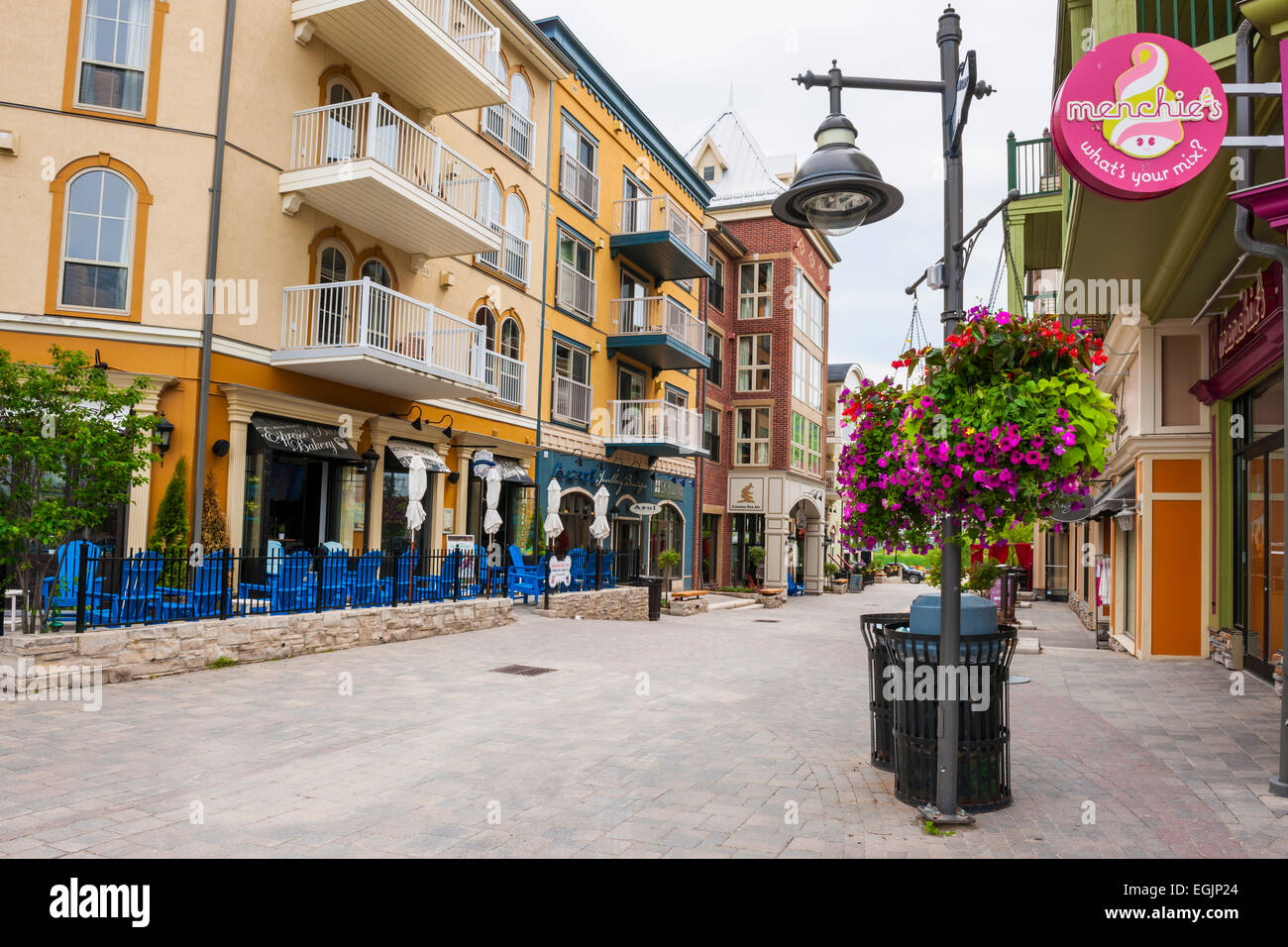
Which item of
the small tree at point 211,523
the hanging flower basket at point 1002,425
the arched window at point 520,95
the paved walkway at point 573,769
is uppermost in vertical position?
the arched window at point 520,95

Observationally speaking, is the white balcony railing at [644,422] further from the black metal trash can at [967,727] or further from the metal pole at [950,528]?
the black metal trash can at [967,727]

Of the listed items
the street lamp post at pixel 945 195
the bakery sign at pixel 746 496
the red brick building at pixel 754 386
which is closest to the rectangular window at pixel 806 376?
Result: the red brick building at pixel 754 386

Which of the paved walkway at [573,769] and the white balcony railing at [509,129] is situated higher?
the white balcony railing at [509,129]

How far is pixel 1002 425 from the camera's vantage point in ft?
15.1

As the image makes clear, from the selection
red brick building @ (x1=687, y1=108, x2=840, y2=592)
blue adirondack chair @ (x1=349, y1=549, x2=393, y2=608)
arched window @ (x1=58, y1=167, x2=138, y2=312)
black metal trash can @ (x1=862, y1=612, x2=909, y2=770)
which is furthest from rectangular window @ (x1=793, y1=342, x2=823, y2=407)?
black metal trash can @ (x1=862, y1=612, x2=909, y2=770)

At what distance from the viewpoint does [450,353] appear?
49.9 feet

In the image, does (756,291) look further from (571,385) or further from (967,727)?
(967,727)

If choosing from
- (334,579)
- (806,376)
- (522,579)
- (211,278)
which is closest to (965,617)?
(334,579)

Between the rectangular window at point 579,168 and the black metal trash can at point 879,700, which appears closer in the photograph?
the black metal trash can at point 879,700

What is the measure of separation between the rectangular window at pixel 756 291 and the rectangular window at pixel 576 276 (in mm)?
12234

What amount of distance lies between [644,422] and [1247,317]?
15.8 m

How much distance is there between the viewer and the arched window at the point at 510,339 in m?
18.9

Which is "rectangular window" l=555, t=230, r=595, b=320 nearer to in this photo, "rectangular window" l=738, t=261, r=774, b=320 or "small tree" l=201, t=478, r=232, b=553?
"small tree" l=201, t=478, r=232, b=553

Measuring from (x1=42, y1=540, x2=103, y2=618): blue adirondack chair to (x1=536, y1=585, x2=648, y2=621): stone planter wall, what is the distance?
28.0 ft
